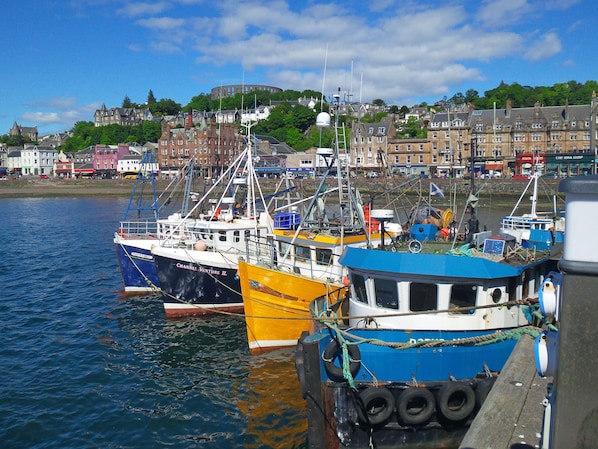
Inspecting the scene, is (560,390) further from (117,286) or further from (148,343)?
(117,286)

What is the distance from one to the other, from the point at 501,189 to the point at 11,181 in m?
116

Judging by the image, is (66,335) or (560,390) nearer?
(560,390)

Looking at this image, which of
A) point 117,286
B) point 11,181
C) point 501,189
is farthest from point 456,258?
point 11,181

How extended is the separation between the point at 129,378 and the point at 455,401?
1183cm

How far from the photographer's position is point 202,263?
83.4ft

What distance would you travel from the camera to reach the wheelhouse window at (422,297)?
13445mm

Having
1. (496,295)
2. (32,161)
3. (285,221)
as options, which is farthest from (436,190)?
(32,161)

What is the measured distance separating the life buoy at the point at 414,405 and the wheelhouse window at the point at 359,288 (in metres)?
2.77

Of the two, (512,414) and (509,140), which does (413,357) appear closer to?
(512,414)

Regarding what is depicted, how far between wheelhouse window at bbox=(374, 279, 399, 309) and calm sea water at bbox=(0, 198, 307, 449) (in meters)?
4.46

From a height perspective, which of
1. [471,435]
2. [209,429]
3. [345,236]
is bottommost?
[209,429]

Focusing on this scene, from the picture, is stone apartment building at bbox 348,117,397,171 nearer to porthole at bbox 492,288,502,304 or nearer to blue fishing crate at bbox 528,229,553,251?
blue fishing crate at bbox 528,229,553,251

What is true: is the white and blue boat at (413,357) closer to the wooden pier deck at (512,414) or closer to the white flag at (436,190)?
the wooden pier deck at (512,414)

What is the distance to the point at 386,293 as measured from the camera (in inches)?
545
